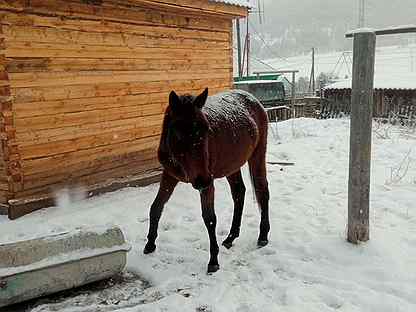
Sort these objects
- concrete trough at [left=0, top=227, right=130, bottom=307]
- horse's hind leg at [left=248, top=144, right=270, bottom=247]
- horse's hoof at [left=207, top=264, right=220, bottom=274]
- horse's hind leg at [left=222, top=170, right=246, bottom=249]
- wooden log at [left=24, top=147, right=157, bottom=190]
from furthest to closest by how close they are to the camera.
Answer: wooden log at [left=24, top=147, right=157, bottom=190]
horse's hind leg at [left=248, top=144, right=270, bottom=247]
horse's hind leg at [left=222, top=170, right=246, bottom=249]
horse's hoof at [left=207, top=264, right=220, bottom=274]
concrete trough at [left=0, top=227, right=130, bottom=307]

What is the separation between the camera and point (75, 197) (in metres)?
6.31

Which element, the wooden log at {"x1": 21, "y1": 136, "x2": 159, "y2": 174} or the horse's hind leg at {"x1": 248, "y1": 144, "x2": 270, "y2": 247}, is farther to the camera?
the wooden log at {"x1": 21, "y1": 136, "x2": 159, "y2": 174}

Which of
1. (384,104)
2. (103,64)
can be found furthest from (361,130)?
(384,104)

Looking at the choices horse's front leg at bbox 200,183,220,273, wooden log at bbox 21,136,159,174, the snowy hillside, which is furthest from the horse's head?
the snowy hillside

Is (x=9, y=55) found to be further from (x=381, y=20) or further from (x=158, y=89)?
(x=381, y=20)

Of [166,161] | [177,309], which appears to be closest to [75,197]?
[166,161]

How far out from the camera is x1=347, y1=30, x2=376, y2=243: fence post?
4164 mm

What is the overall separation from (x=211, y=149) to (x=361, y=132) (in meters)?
1.65

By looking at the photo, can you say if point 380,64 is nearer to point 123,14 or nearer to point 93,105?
point 123,14

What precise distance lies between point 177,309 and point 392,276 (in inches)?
77.3

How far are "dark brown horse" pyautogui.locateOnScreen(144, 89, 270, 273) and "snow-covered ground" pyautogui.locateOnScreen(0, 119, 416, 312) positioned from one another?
1.05 feet

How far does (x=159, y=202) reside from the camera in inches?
165

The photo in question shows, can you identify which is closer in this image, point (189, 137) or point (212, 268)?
point (189, 137)

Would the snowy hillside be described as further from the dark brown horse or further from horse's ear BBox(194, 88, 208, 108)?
horse's ear BBox(194, 88, 208, 108)
